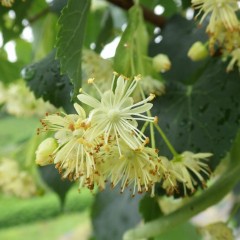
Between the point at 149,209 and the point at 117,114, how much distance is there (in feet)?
0.69

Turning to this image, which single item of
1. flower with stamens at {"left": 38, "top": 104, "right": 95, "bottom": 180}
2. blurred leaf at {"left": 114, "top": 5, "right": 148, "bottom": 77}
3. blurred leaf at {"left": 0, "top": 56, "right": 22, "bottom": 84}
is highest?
blurred leaf at {"left": 0, "top": 56, "right": 22, "bottom": 84}

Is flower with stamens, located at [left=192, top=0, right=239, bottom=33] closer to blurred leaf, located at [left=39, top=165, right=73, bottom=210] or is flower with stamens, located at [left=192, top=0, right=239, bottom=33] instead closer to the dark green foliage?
blurred leaf, located at [left=39, top=165, right=73, bottom=210]

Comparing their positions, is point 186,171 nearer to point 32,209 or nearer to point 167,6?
point 167,6

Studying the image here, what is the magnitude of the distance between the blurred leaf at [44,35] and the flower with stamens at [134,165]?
400mm

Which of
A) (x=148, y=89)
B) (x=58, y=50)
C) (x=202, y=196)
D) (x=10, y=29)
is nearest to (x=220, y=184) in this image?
(x=202, y=196)

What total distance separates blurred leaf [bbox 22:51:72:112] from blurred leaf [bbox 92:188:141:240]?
0.30 m

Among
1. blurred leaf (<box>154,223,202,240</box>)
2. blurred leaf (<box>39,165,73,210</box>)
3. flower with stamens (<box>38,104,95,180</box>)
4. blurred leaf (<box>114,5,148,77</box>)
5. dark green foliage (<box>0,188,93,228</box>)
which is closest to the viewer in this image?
flower with stamens (<box>38,104,95,180</box>)

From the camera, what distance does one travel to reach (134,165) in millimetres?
428

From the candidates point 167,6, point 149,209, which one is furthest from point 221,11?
point 167,6

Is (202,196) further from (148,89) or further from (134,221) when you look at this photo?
(134,221)

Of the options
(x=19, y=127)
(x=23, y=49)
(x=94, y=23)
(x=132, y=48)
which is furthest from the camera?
(x=19, y=127)

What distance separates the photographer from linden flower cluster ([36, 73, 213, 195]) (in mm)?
396

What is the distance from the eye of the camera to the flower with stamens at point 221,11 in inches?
19.0

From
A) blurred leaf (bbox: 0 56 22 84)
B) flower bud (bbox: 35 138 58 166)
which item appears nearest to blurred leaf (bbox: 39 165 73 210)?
blurred leaf (bbox: 0 56 22 84)
